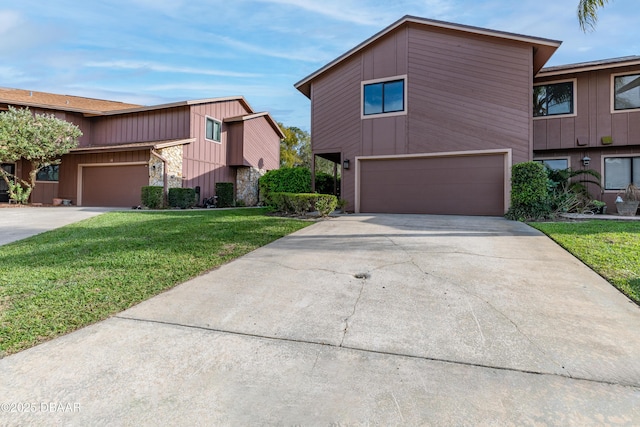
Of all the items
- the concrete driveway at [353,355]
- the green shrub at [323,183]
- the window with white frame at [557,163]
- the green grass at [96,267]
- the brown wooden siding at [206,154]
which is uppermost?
the brown wooden siding at [206,154]

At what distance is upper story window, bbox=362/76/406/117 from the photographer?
10.8m

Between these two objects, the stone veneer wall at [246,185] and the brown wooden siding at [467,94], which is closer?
the brown wooden siding at [467,94]

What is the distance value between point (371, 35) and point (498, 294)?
10.6 meters

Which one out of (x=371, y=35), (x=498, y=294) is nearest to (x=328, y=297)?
(x=498, y=294)

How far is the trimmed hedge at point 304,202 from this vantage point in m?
8.96

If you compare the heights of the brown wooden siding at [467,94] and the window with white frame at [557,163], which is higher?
the brown wooden siding at [467,94]

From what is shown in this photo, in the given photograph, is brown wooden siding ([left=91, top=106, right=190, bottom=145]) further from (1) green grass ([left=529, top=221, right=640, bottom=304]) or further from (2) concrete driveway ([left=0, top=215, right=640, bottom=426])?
(1) green grass ([left=529, top=221, right=640, bottom=304])

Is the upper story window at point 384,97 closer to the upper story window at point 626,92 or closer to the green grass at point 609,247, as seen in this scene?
the green grass at point 609,247

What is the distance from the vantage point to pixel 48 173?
16062 mm

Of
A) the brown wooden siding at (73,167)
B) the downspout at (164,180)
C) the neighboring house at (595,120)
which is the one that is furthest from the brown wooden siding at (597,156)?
the brown wooden siding at (73,167)

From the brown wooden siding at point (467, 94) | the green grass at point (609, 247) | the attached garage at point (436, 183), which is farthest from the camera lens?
the attached garage at point (436, 183)

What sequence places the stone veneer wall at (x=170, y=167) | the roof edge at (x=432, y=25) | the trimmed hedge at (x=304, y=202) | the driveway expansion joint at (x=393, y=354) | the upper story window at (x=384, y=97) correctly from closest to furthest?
the driveway expansion joint at (x=393, y=354), the trimmed hedge at (x=304, y=202), the roof edge at (x=432, y=25), the upper story window at (x=384, y=97), the stone veneer wall at (x=170, y=167)

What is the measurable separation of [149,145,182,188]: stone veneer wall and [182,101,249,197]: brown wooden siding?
0.42 metres

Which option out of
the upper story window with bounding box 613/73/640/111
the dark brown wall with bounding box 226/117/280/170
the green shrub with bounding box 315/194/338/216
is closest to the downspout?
the dark brown wall with bounding box 226/117/280/170
